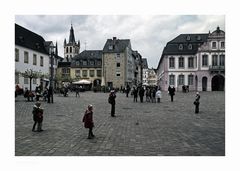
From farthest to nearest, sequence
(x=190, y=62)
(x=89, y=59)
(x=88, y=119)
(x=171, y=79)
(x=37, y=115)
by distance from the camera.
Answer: (x=89, y=59)
(x=171, y=79)
(x=190, y=62)
(x=37, y=115)
(x=88, y=119)

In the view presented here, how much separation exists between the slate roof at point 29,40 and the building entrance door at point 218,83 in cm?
3240

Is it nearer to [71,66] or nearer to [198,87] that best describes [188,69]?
[198,87]

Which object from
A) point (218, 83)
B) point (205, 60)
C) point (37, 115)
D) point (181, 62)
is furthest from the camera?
point (181, 62)

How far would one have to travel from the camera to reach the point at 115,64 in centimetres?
6606

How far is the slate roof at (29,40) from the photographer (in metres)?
37.4

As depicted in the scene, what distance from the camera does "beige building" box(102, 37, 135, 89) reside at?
214 ft

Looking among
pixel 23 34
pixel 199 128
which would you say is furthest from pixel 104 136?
pixel 23 34

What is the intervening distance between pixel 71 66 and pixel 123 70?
14.7 m

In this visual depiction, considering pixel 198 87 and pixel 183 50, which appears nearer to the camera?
pixel 198 87

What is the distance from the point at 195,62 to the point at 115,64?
20.3 meters

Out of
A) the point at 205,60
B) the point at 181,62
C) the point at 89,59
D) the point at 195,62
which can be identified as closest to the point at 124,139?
the point at 205,60

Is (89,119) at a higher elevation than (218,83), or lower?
lower

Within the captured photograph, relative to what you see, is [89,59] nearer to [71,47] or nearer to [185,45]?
[185,45]
